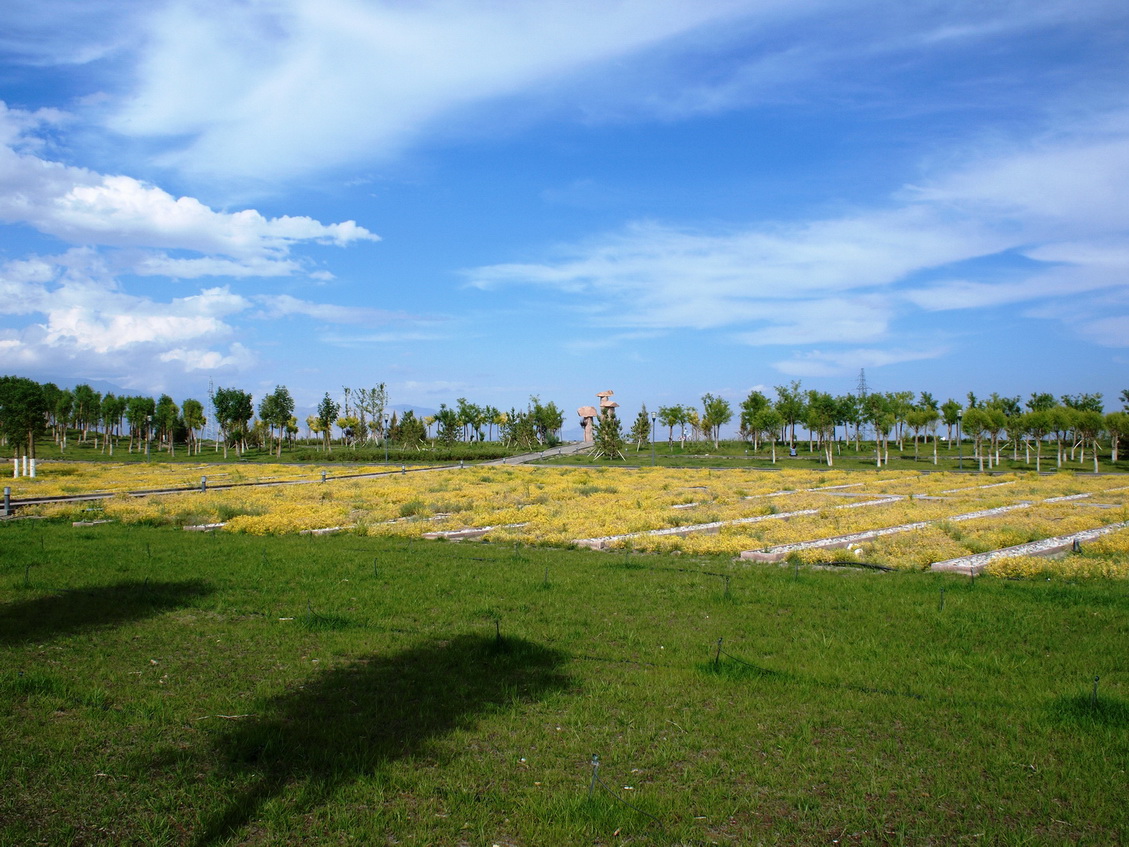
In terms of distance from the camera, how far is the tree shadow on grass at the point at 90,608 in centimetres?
973

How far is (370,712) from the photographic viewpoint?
705 centimetres

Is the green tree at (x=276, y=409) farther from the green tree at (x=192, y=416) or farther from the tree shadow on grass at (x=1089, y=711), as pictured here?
the tree shadow on grass at (x=1089, y=711)

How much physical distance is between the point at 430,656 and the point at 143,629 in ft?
13.8

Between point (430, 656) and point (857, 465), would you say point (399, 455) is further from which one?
point (430, 656)

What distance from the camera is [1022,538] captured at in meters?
17.9

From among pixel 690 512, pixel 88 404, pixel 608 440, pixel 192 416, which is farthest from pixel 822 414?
pixel 88 404

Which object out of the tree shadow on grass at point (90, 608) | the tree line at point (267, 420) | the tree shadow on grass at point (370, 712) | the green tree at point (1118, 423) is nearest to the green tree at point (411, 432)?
the tree line at point (267, 420)

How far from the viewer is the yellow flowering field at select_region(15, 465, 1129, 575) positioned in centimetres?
1769

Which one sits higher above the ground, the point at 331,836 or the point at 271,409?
the point at 271,409

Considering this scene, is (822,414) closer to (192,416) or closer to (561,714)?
(561,714)

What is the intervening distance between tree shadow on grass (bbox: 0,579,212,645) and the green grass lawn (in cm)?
7

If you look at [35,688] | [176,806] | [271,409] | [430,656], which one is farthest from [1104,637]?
[271,409]

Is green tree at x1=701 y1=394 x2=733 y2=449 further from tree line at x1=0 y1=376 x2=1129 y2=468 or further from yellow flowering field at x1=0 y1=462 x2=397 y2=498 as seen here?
yellow flowering field at x1=0 y1=462 x2=397 y2=498

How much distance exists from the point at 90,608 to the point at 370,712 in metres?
6.53
